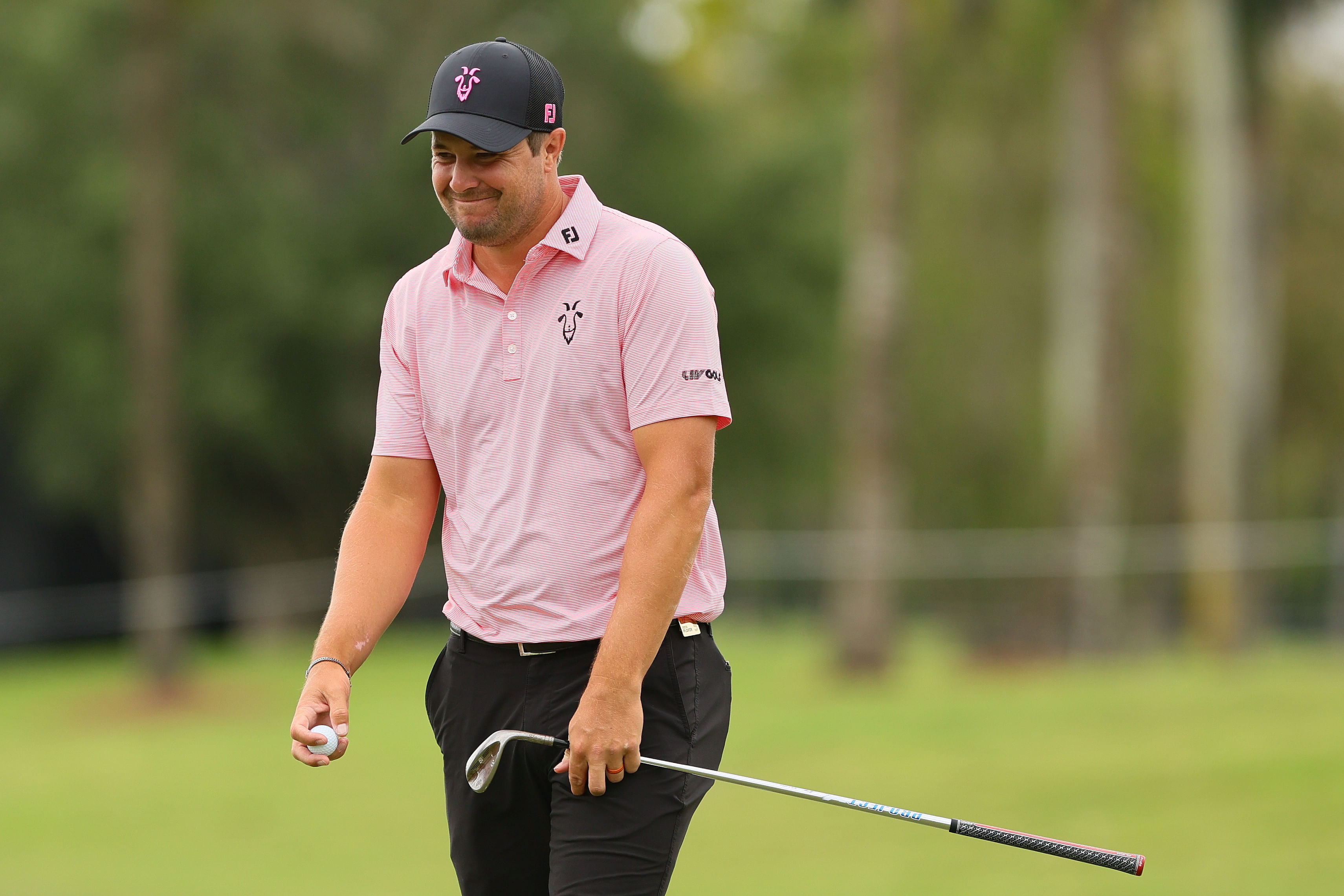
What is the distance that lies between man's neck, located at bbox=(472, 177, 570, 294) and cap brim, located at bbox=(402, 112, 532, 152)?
0.60ft

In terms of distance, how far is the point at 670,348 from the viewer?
10.4 feet

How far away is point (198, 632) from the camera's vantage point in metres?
25.1

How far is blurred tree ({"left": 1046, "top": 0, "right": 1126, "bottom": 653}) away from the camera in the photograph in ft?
58.1

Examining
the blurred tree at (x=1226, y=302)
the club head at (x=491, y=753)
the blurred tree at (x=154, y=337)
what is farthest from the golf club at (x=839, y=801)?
the blurred tree at (x=1226, y=302)

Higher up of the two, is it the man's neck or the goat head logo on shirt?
the man's neck

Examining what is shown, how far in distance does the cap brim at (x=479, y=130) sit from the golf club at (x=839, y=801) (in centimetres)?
107

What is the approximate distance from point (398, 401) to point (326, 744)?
2.35 ft

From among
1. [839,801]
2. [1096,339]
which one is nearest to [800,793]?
[839,801]

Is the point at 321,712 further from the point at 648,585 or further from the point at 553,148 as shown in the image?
the point at 553,148

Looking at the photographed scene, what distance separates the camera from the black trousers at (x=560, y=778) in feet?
10.4

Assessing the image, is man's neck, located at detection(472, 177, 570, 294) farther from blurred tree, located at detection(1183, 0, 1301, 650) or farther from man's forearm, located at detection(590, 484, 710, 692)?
blurred tree, located at detection(1183, 0, 1301, 650)

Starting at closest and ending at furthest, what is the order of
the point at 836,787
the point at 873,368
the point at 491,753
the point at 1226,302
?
the point at 491,753, the point at 836,787, the point at 873,368, the point at 1226,302

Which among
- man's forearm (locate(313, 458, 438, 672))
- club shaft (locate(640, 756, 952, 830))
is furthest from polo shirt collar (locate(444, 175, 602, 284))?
club shaft (locate(640, 756, 952, 830))

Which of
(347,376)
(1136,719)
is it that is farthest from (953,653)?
(347,376)
